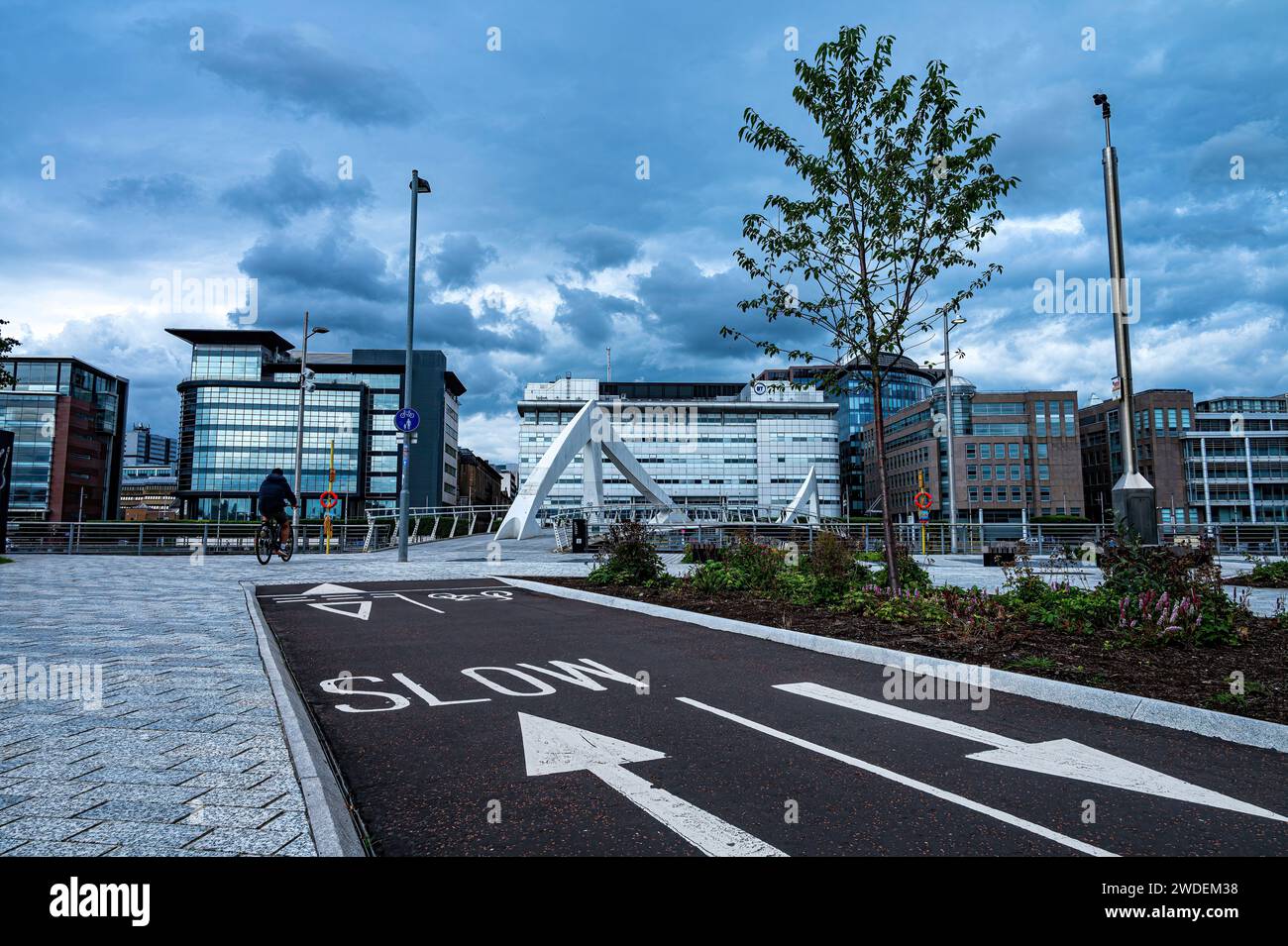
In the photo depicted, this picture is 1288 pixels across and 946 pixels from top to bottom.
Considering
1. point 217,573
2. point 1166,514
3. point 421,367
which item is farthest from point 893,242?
point 1166,514

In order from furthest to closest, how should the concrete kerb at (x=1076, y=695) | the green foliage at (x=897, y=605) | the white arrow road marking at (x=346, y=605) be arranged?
the white arrow road marking at (x=346, y=605), the green foliage at (x=897, y=605), the concrete kerb at (x=1076, y=695)

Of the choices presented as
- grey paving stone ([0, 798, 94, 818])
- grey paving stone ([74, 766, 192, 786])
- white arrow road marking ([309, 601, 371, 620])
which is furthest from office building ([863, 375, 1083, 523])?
grey paving stone ([0, 798, 94, 818])

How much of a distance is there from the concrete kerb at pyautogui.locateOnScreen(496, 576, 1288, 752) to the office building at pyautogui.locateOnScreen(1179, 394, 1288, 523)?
130696 mm

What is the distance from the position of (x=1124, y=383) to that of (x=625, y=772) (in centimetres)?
920

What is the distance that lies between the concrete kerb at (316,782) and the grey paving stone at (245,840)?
0.39 ft

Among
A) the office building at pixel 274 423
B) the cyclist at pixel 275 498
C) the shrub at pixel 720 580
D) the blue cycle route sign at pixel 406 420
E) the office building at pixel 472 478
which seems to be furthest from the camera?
the office building at pixel 472 478

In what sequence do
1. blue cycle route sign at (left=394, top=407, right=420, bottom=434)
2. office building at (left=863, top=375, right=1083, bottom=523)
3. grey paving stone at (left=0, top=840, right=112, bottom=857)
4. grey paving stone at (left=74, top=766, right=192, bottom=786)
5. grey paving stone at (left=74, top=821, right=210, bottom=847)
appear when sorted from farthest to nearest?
office building at (left=863, top=375, right=1083, bottom=523) < blue cycle route sign at (left=394, top=407, right=420, bottom=434) < grey paving stone at (left=74, top=766, right=192, bottom=786) < grey paving stone at (left=74, top=821, right=210, bottom=847) < grey paving stone at (left=0, top=840, right=112, bottom=857)

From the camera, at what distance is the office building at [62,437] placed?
103 meters

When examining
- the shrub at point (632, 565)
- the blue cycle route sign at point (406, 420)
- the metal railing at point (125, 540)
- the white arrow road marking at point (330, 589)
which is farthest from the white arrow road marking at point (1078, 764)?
the metal railing at point (125, 540)

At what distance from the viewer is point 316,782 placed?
3.52m

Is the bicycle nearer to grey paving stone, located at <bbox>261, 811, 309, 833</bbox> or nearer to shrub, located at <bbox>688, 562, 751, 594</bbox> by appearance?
shrub, located at <bbox>688, 562, 751, 594</bbox>

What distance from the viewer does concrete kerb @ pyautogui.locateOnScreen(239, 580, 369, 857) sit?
2.92m

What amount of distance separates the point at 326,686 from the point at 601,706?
2.30m

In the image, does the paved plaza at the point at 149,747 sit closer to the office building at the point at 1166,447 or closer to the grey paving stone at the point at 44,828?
the grey paving stone at the point at 44,828
